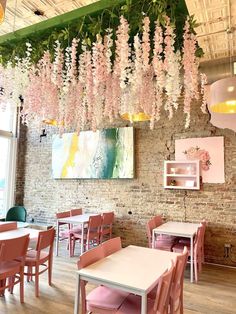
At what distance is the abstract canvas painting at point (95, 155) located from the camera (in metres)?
5.09

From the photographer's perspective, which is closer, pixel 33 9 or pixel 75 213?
pixel 33 9

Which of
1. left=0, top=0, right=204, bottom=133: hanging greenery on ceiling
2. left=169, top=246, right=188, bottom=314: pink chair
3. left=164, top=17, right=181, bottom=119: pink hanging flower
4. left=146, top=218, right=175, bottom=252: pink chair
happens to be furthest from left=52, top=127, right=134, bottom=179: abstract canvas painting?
left=169, top=246, right=188, bottom=314: pink chair

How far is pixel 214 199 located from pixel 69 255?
281 centimetres

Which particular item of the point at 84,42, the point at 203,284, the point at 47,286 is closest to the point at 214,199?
the point at 203,284

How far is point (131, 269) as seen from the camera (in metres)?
2.00

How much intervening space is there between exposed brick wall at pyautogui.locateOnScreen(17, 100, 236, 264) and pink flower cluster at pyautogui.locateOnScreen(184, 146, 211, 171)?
0.28m

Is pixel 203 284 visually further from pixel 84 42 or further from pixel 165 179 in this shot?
pixel 84 42

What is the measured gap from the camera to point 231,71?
134 inches

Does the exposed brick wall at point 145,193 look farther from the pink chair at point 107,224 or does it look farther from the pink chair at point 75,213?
the pink chair at point 75,213

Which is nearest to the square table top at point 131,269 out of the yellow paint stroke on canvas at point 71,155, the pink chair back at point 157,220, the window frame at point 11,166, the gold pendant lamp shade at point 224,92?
the gold pendant lamp shade at point 224,92

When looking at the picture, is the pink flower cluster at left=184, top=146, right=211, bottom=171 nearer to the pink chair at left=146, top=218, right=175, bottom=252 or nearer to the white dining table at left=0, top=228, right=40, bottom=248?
the pink chair at left=146, top=218, right=175, bottom=252

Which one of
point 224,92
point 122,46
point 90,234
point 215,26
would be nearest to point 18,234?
point 90,234

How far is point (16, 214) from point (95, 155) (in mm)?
2284

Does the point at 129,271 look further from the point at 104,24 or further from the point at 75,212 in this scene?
the point at 75,212
